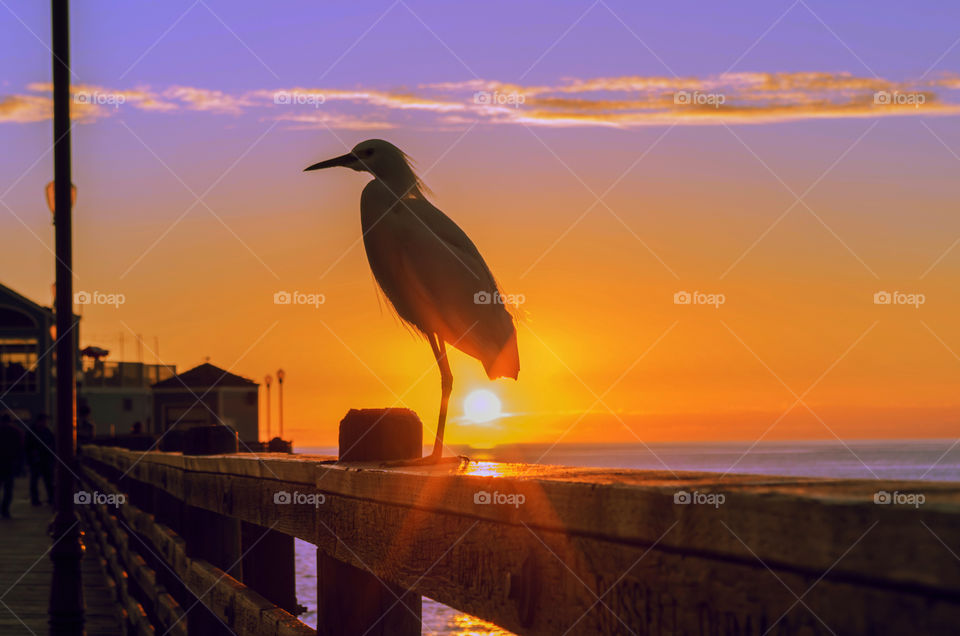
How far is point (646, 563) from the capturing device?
4.74 feet

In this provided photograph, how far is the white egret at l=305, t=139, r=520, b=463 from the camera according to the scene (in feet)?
14.4

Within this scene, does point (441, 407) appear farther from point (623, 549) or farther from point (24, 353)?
point (24, 353)

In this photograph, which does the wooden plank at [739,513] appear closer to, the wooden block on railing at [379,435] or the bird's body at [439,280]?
the wooden block on railing at [379,435]

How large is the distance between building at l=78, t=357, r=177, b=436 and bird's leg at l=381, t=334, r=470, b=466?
244 feet

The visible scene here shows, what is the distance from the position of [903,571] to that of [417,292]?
3.60 meters

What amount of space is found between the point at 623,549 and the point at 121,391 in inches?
3202

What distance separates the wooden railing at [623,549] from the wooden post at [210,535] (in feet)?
4.58

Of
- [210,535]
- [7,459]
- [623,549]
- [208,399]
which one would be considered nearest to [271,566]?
[210,535]

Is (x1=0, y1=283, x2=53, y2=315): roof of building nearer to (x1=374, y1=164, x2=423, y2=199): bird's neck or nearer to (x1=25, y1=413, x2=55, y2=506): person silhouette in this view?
(x1=25, y1=413, x2=55, y2=506): person silhouette

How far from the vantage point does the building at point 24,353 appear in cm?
5694

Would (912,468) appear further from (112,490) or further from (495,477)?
(495,477)

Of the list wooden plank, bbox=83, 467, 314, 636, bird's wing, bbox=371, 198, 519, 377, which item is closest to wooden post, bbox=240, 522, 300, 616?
wooden plank, bbox=83, 467, 314, 636

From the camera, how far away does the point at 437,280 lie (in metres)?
4.46

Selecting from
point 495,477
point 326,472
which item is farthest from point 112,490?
point 495,477
